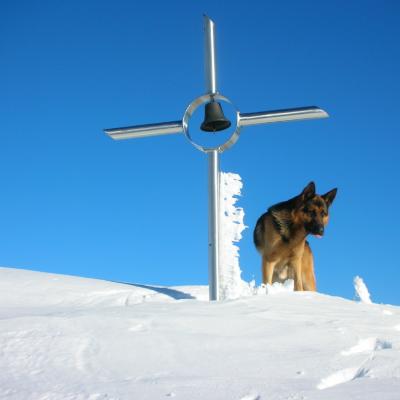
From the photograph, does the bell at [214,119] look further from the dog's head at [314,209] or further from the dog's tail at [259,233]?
the dog's tail at [259,233]

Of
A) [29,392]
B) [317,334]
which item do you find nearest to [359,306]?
[317,334]

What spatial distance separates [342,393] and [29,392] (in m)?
1.32

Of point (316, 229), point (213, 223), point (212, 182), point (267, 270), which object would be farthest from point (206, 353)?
point (316, 229)

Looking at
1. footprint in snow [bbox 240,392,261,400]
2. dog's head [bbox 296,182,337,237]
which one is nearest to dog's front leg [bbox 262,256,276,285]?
dog's head [bbox 296,182,337,237]

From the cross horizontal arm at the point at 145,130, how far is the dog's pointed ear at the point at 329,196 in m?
1.89

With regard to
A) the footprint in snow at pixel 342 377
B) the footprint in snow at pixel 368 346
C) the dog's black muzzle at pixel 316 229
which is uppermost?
the dog's black muzzle at pixel 316 229

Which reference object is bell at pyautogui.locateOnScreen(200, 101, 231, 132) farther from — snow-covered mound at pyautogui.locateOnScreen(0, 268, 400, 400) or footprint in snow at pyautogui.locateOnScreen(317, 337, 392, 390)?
footprint in snow at pyautogui.locateOnScreen(317, 337, 392, 390)

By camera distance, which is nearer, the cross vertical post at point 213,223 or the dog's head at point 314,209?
the cross vertical post at point 213,223

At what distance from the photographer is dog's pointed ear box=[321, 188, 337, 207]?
6.11 metres

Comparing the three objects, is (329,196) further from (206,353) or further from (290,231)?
(206,353)

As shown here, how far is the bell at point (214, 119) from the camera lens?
5.55 m

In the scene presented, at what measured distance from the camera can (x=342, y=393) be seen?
2088 millimetres

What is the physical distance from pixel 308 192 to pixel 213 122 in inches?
58.4

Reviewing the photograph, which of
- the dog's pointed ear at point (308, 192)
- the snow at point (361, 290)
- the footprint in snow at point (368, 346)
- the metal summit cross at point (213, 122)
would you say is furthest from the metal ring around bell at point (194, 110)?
the footprint in snow at point (368, 346)
